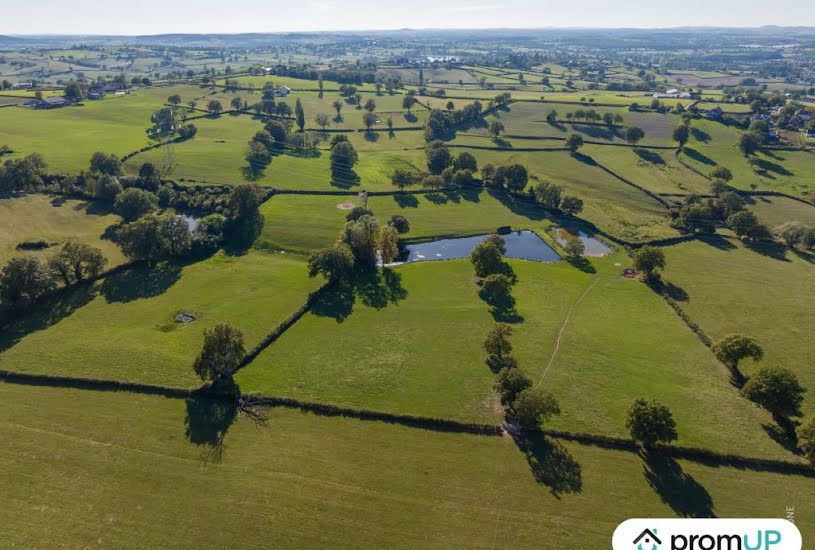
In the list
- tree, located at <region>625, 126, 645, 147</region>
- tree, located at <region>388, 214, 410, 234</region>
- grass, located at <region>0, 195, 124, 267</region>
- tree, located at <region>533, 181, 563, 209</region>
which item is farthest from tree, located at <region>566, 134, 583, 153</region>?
grass, located at <region>0, 195, 124, 267</region>

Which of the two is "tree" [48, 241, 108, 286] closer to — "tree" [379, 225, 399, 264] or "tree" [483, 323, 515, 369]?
"tree" [379, 225, 399, 264]

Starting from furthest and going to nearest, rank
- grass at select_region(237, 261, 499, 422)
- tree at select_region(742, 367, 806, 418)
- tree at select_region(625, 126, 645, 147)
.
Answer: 1. tree at select_region(625, 126, 645, 147)
2. grass at select_region(237, 261, 499, 422)
3. tree at select_region(742, 367, 806, 418)

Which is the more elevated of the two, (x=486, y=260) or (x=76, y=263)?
(x=76, y=263)

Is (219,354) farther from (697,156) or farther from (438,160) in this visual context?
(697,156)

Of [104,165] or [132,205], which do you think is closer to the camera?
[132,205]

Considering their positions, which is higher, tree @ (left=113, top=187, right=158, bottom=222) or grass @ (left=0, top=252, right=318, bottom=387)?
tree @ (left=113, top=187, right=158, bottom=222)

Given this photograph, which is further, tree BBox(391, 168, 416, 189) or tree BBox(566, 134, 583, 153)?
tree BBox(566, 134, 583, 153)

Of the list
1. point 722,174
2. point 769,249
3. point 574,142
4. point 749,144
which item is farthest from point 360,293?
point 749,144
